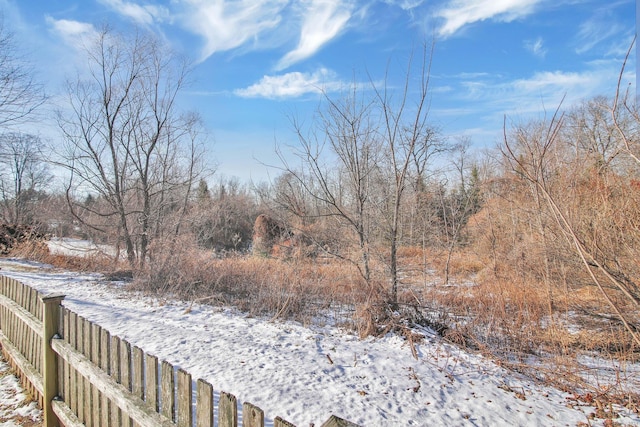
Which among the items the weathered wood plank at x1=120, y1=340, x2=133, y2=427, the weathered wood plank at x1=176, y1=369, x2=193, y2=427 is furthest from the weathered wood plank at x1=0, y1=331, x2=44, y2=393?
the weathered wood plank at x1=176, y1=369, x2=193, y2=427

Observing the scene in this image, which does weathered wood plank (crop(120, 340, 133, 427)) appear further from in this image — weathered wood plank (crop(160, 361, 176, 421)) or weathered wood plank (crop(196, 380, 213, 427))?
weathered wood plank (crop(196, 380, 213, 427))

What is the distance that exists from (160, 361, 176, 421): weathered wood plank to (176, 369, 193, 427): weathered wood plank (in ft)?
0.29

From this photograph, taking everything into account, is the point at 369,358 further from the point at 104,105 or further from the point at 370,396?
the point at 104,105

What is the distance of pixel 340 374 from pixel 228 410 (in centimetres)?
296

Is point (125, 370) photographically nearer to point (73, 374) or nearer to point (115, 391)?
point (115, 391)

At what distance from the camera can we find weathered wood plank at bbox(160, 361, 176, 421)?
6.28ft

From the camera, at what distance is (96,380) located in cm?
245

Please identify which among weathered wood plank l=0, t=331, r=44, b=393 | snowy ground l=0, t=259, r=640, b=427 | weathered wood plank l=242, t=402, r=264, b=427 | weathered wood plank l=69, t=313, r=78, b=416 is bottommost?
snowy ground l=0, t=259, r=640, b=427

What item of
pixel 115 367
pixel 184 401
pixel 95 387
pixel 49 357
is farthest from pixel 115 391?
pixel 49 357

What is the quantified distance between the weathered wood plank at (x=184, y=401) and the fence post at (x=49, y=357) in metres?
2.03

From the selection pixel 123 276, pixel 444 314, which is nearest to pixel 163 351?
pixel 444 314

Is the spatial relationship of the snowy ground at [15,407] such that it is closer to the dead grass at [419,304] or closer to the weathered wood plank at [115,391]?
the weathered wood plank at [115,391]

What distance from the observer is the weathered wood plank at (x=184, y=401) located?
70.3 inches

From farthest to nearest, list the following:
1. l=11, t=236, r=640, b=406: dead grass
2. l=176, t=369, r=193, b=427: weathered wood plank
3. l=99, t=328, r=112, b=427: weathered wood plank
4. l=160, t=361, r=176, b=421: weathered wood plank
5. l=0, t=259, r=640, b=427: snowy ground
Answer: l=11, t=236, r=640, b=406: dead grass, l=0, t=259, r=640, b=427: snowy ground, l=99, t=328, r=112, b=427: weathered wood plank, l=160, t=361, r=176, b=421: weathered wood plank, l=176, t=369, r=193, b=427: weathered wood plank
